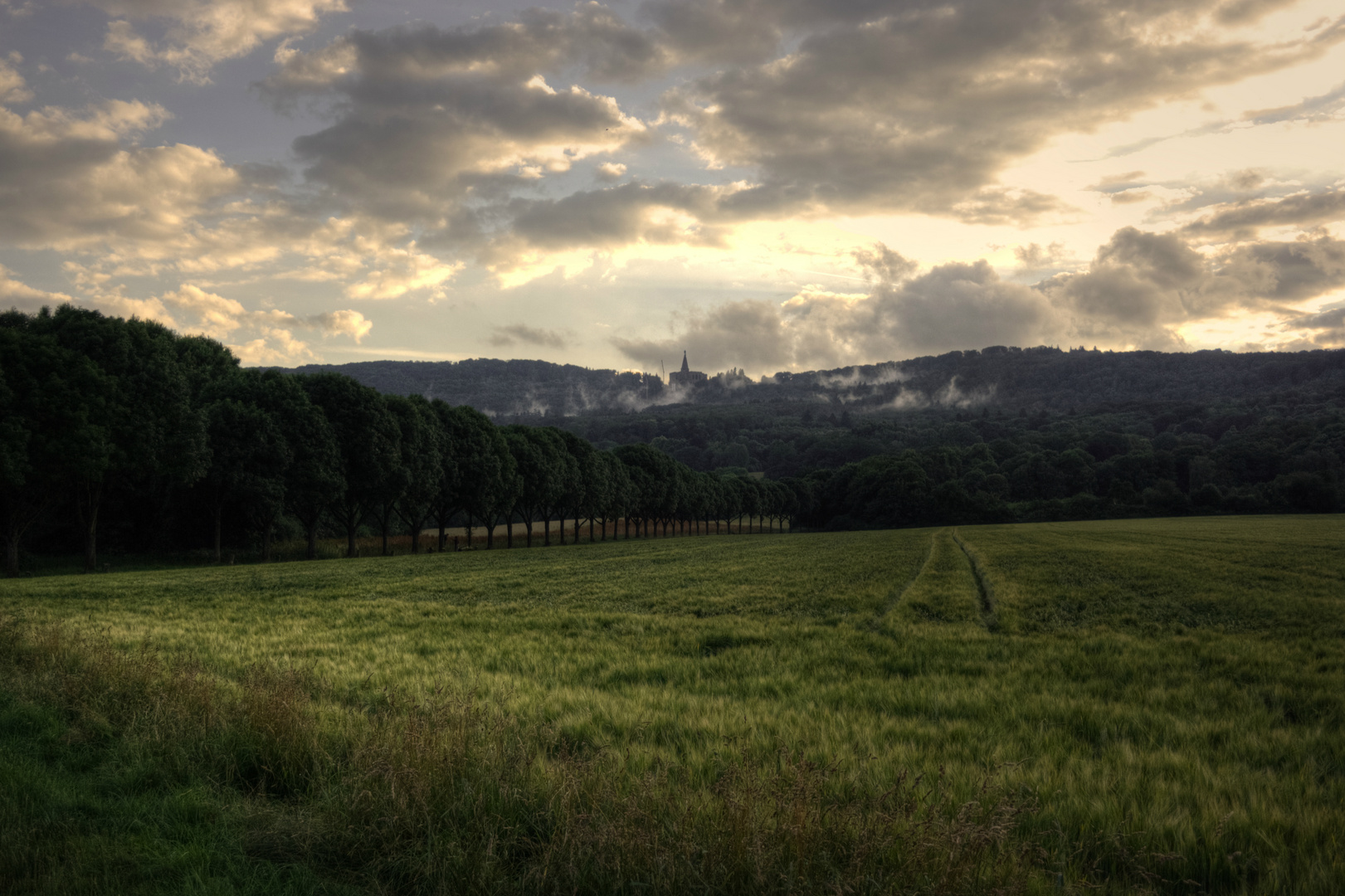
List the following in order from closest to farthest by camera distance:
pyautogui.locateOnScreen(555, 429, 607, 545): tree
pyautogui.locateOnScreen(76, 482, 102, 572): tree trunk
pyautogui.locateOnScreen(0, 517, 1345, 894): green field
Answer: pyautogui.locateOnScreen(0, 517, 1345, 894): green field → pyautogui.locateOnScreen(76, 482, 102, 572): tree trunk → pyautogui.locateOnScreen(555, 429, 607, 545): tree

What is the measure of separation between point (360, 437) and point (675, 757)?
53.9m

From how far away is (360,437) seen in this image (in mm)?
54438

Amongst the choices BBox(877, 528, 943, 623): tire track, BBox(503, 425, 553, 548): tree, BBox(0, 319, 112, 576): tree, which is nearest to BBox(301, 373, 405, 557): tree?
BBox(0, 319, 112, 576): tree

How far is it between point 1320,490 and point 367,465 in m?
168

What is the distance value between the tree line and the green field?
28.5m

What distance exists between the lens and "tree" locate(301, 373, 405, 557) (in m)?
54.3

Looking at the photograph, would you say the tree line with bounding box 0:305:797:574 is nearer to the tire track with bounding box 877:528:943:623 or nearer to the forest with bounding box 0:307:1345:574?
Answer: the forest with bounding box 0:307:1345:574

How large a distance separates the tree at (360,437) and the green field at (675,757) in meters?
37.3

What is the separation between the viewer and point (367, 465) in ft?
178

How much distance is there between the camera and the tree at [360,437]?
5434 centimetres

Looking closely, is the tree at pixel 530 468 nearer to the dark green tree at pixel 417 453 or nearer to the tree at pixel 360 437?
the dark green tree at pixel 417 453

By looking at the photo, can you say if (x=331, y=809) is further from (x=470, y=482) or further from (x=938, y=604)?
(x=470, y=482)

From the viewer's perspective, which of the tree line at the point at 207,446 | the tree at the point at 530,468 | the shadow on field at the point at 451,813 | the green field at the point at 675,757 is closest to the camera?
the shadow on field at the point at 451,813

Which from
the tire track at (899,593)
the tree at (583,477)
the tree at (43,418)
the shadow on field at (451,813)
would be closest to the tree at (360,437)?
the tree at (43,418)
